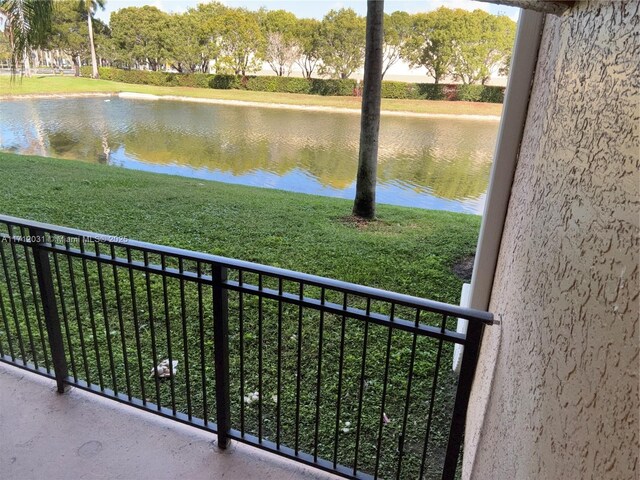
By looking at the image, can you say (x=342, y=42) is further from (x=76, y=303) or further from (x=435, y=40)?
(x=76, y=303)

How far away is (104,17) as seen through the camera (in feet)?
113

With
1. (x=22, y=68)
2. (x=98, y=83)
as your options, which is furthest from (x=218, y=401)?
(x=98, y=83)

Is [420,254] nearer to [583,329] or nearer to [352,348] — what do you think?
[352,348]

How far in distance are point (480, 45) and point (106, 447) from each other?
25632 mm

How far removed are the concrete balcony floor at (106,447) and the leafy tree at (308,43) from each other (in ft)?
94.5

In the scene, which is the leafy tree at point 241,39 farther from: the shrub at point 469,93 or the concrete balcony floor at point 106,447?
the concrete balcony floor at point 106,447

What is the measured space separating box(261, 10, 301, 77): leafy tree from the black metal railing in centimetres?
2887

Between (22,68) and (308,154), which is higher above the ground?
(22,68)

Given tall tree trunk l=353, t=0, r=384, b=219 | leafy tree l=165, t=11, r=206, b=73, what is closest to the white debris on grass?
tall tree trunk l=353, t=0, r=384, b=219

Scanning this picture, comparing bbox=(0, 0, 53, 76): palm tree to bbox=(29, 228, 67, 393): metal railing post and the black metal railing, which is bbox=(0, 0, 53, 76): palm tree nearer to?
the black metal railing

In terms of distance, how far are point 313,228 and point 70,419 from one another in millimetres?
4086

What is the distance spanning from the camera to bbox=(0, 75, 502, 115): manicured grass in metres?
24.9

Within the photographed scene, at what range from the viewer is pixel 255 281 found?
4.19 m

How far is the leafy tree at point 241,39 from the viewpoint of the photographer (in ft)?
99.5
